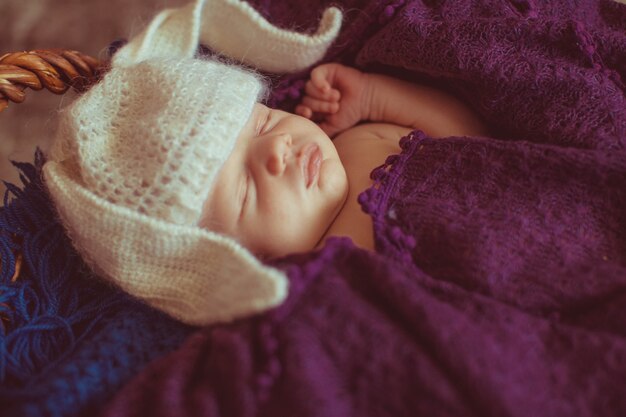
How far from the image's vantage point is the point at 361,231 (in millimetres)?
906

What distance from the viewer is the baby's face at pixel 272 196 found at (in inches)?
34.6

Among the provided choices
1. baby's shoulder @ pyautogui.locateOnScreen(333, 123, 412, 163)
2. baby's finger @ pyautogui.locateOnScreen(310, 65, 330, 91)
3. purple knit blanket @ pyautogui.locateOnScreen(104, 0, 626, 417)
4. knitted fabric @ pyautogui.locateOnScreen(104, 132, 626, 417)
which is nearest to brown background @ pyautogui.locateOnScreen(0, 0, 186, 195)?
baby's finger @ pyautogui.locateOnScreen(310, 65, 330, 91)

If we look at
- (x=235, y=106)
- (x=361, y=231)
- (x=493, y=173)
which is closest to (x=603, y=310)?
(x=493, y=173)

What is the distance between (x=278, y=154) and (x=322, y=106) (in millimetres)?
270

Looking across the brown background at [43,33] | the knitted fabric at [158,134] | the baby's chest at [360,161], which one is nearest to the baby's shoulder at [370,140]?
the baby's chest at [360,161]

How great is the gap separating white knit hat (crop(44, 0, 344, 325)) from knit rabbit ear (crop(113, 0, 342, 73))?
0.47 ft

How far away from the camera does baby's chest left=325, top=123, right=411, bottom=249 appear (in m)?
0.91

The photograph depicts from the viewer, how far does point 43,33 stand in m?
1.52

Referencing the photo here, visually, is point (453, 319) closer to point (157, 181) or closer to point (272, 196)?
point (272, 196)

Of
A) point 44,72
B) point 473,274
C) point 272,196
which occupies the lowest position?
point 44,72

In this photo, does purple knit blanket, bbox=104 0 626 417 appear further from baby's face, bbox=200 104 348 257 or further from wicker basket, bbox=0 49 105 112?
wicker basket, bbox=0 49 105 112

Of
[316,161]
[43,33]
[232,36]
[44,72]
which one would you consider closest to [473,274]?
[316,161]

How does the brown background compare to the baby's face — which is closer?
the baby's face

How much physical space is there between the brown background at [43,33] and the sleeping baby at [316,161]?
68cm
